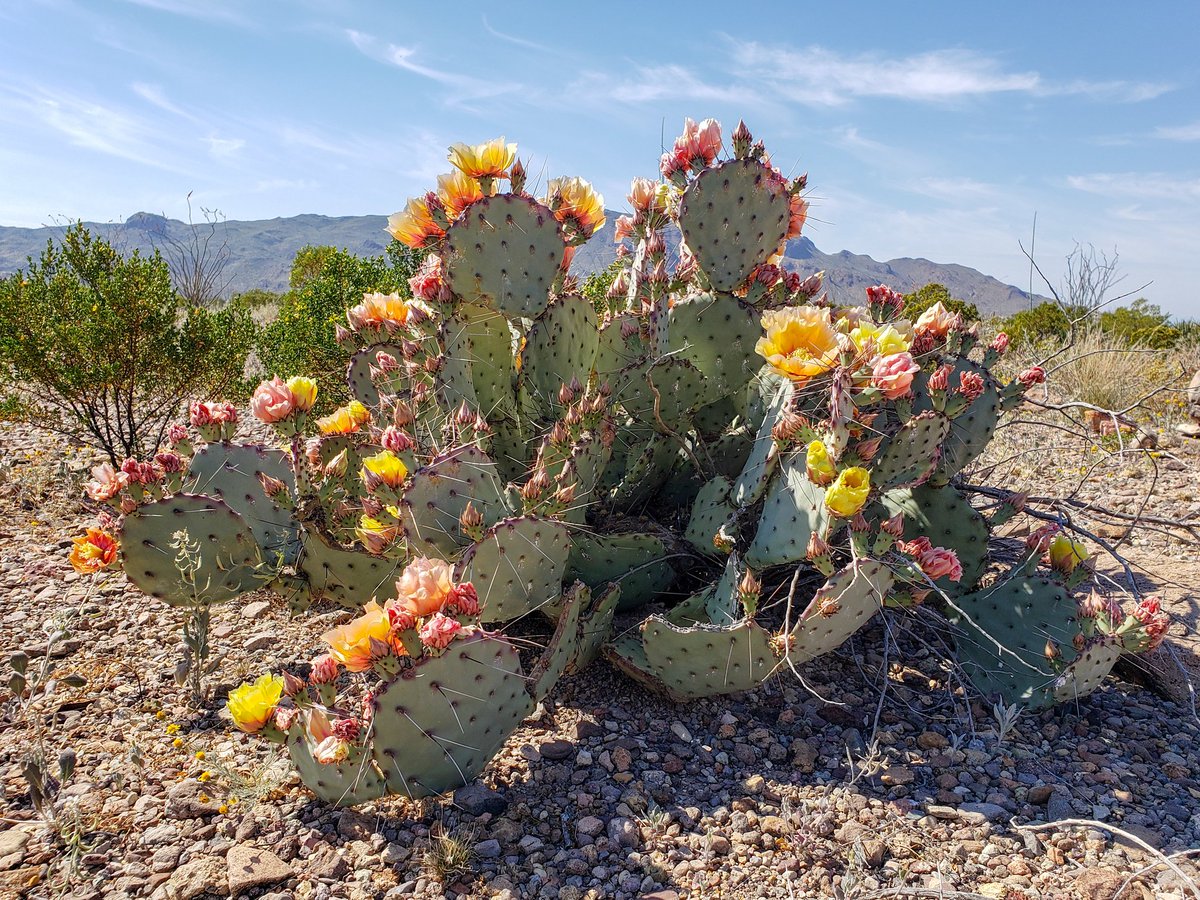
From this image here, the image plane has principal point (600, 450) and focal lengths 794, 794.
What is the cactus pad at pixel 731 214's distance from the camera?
2.61 m

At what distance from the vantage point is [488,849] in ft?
5.89

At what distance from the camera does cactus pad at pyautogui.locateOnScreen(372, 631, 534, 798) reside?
1695 millimetres

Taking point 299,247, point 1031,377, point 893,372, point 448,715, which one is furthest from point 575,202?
point 299,247

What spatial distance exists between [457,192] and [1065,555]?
2.23m

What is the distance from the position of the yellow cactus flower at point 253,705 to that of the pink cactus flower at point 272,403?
72 cm

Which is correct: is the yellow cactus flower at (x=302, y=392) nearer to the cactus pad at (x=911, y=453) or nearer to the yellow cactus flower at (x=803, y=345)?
the yellow cactus flower at (x=803, y=345)

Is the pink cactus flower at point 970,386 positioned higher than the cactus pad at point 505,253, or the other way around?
the cactus pad at point 505,253

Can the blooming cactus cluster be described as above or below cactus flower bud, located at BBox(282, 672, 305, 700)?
above

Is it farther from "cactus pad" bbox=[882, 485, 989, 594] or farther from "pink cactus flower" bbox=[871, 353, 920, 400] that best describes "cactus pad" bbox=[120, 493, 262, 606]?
"cactus pad" bbox=[882, 485, 989, 594]

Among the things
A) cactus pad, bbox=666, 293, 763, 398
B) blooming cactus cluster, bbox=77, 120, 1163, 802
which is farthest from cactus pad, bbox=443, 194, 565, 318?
cactus pad, bbox=666, 293, 763, 398

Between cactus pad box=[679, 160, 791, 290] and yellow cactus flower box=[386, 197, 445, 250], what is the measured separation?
81cm

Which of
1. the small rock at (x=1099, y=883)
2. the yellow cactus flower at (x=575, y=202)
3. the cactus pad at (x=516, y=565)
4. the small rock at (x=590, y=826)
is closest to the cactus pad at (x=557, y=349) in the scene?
the yellow cactus flower at (x=575, y=202)

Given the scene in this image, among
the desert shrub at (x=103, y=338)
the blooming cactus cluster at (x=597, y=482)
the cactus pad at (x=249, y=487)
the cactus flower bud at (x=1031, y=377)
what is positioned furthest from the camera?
the desert shrub at (x=103, y=338)

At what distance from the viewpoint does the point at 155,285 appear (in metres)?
4.50
